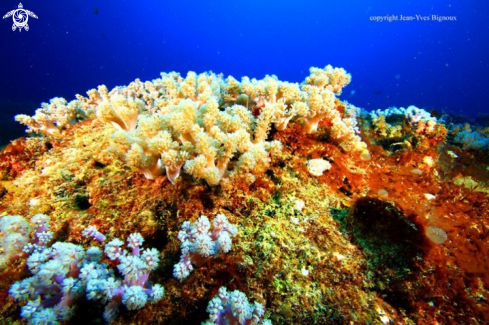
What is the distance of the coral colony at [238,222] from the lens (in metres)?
1.86

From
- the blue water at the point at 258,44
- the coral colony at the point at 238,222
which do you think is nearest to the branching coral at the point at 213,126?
the coral colony at the point at 238,222

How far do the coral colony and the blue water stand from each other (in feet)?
354

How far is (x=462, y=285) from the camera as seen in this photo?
219 centimetres

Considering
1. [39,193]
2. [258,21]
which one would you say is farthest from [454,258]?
[258,21]

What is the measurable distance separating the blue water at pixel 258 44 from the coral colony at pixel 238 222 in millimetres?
107827

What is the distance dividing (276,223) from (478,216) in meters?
2.84

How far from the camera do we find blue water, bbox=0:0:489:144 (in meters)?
115

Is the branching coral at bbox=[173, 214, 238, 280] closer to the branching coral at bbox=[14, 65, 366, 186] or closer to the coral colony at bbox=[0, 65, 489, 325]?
the coral colony at bbox=[0, 65, 489, 325]

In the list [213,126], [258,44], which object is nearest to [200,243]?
[213,126]

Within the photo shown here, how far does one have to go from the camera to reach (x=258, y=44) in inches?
7347

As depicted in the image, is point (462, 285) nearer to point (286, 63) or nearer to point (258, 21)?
point (286, 63)

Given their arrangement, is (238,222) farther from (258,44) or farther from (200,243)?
(258,44)

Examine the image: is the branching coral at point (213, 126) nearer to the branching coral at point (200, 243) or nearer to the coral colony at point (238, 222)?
the coral colony at point (238, 222)

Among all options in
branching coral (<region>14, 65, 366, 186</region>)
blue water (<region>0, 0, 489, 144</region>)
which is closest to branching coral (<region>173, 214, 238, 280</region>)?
branching coral (<region>14, 65, 366, 186</region>)
